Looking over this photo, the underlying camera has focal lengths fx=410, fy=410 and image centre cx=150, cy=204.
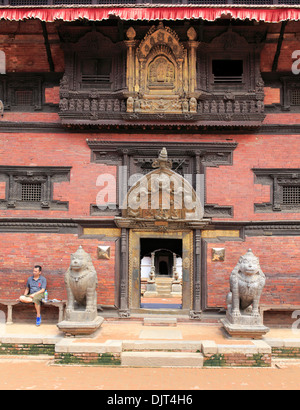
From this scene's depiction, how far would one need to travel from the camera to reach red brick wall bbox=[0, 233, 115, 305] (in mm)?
11117

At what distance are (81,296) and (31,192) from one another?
3752 millimetres

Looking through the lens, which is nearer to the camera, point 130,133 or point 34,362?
point 34,362

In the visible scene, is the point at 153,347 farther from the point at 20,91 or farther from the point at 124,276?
the point at 20,91

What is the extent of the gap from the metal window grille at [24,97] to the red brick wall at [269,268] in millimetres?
6620

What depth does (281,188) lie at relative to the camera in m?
11.4

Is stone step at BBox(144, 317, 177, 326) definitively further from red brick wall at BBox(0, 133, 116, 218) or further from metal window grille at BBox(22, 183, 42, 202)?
metal window grille at BBox(22, 183, 42, 202)

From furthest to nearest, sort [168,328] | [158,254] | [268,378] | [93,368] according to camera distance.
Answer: [158,254] < [168,328] < [93,368] < [268,378]

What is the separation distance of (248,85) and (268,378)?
25.1 feet

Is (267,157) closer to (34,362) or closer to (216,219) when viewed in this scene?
(216,219)

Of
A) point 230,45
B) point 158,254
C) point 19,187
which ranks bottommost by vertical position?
point 158,254

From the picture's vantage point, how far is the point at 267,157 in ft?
37.4

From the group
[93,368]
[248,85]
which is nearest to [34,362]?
[93,368]

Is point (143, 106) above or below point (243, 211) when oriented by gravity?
above

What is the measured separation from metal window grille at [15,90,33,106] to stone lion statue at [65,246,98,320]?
5.13 metres
